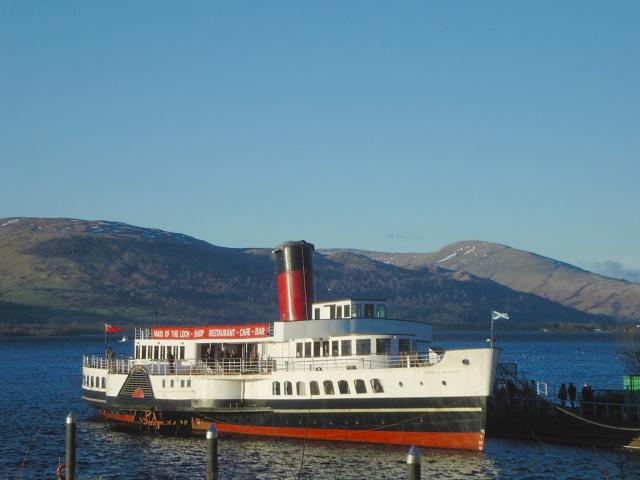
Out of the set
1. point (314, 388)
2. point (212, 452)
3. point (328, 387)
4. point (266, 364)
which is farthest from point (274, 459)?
point (212, 452)

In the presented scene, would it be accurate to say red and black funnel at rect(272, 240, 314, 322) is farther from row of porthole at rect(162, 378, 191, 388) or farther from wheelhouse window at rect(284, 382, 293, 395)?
row of porthole at rect(162, 378, 191, 388)

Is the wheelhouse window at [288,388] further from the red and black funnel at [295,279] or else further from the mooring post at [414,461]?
the mooring post at [414,461]

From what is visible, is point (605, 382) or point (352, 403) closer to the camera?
point (352, 403)

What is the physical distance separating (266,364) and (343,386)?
619cm

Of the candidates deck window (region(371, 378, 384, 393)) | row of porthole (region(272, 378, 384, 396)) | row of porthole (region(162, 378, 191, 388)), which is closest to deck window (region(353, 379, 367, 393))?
row of porthole (region(272, 378, 384, 396))

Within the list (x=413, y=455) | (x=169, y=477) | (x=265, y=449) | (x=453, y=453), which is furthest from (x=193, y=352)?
(x=413, y=455)

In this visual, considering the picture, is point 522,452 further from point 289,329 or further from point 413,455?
point 413,455

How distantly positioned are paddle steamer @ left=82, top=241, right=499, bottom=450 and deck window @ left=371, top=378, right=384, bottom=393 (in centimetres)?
5

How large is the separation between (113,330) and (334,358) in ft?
74.5

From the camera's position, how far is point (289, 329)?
5416 cm

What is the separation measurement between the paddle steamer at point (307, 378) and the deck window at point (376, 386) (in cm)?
5

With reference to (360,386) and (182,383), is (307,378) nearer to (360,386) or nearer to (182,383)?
(360,386)

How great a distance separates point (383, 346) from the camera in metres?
51.9

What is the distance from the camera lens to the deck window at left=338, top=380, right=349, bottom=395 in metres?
50.0
